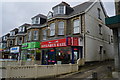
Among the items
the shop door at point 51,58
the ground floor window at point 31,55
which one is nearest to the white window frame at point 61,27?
the shop door at point 51,58

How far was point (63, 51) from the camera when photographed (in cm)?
1620

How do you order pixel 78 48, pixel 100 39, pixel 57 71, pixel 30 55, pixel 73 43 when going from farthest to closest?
pixel 30 55 < pixel 100 39 < pixel 78 48 < pixel 73 43 < pixel 57 71

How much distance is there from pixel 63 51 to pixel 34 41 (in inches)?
306

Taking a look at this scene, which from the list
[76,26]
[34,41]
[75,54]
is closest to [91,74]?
[75,54]

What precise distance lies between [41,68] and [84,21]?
29.2 feet

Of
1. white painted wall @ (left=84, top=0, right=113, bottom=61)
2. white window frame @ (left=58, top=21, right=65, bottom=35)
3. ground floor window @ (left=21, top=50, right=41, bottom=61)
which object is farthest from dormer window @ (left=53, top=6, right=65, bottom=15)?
ground floor window @ (left=21, top=50, right=41, bottom=61)

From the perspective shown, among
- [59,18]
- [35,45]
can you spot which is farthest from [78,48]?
[35,45]

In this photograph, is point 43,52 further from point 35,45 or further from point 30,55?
point 30,55

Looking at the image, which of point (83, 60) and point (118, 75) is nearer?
point (118, 75)

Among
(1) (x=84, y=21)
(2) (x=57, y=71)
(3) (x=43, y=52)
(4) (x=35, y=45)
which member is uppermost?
(1) (x=84, y=21)

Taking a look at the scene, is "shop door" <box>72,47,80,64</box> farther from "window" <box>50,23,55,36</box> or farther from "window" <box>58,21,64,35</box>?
"window" <box>50,23,55,36</box>

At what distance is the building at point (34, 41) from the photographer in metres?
20.3

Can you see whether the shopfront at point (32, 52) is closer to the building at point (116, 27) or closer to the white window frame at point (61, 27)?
the white window frame at point (61, 27)

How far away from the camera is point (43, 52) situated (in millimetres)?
19672
